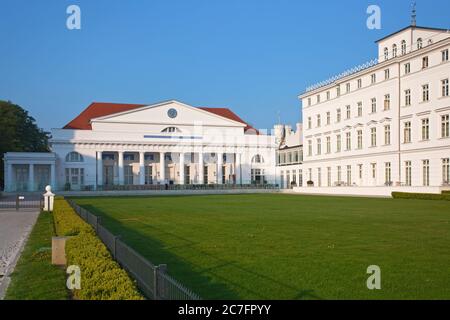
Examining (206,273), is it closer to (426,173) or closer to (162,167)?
(426,173)

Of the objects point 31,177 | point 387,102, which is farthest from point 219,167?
point 387,102

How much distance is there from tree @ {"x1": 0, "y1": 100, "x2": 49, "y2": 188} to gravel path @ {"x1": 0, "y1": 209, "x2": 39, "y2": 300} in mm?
36978

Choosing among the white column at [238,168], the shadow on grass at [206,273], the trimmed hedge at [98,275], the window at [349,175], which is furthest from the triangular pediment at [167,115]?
the trimmed hedge at [98,275]

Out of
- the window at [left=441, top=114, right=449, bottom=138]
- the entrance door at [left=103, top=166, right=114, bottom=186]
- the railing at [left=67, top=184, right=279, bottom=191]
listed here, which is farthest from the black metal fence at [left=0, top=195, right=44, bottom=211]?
the entrance door at [left=103, top=166, right=114, bottom=186]

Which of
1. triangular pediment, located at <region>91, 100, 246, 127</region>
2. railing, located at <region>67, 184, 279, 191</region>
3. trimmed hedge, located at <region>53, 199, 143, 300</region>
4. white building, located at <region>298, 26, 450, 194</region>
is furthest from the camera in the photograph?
triangular pediment, located at <region>91, 100, 246, 127</region>

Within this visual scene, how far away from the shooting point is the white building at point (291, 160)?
228 feet

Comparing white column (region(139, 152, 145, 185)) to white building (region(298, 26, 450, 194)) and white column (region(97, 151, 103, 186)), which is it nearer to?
white column (region(97, 151, 103, 186))

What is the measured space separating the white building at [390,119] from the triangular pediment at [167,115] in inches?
678

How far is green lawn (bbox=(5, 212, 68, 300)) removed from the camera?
8.26 m

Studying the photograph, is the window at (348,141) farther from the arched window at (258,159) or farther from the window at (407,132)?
the arched window at (258,159)
